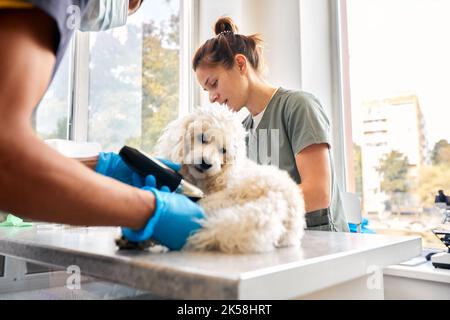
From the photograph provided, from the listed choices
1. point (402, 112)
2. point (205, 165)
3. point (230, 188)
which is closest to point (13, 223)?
point (205, 165)

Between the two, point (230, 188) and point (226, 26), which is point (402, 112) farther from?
point (230, 188)

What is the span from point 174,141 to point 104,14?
14.0 inches

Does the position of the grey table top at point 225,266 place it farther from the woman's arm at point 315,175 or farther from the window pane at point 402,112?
the window pane at point 402,112

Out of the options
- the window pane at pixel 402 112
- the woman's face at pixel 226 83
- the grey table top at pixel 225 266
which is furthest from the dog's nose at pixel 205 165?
the window pane at pixel 402 112

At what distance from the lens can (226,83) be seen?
56.0 inches

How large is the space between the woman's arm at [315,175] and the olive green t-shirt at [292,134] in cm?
3

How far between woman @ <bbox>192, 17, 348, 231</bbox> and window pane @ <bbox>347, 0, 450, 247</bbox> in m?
0.57

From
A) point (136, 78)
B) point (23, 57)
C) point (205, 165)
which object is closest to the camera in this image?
point (23, 57)

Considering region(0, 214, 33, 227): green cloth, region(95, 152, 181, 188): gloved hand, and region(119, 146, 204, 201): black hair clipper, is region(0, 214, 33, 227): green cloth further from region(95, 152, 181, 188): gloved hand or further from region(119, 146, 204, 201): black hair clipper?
region(119, 146, 204, 201): black hair clipper

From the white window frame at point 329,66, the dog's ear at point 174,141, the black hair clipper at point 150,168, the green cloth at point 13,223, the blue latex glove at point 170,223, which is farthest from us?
the white window frame at point 329,66

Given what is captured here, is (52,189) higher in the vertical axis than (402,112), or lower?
lower

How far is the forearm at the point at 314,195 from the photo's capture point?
114cm

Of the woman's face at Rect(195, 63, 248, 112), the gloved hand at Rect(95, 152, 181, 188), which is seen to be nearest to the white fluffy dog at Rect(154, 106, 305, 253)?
the gloved hand at Rect(95, 152, 181, 188)

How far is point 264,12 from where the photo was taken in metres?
2.18
